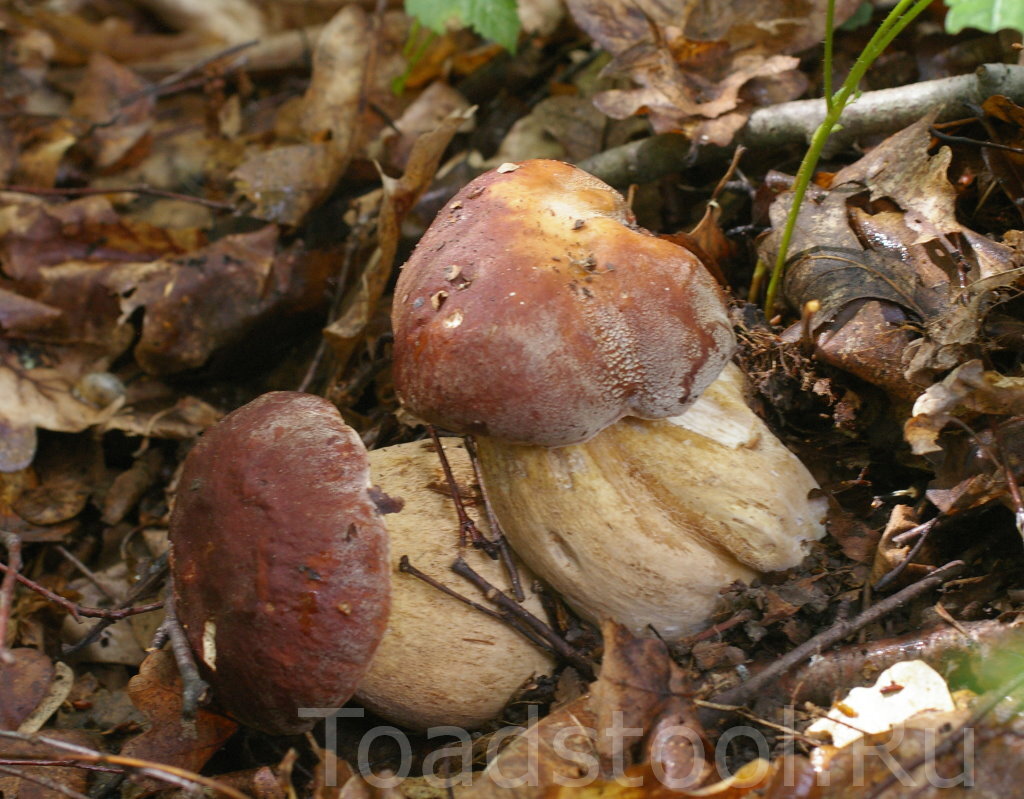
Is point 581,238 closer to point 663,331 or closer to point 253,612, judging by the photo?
point 663,331

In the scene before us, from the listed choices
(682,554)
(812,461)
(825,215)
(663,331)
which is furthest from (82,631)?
(825,215)

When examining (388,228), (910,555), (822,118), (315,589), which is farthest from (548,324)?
(822,118)

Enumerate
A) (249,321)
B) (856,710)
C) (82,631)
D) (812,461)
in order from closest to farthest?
(856,710) < (812,461) < (82,631) < (249,321)

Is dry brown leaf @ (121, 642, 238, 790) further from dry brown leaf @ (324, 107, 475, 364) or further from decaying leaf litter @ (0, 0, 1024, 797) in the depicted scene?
dry brown leaf @ (324, 107, 475, 364)

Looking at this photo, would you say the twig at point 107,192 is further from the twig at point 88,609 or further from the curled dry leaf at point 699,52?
the twig at point 88,609

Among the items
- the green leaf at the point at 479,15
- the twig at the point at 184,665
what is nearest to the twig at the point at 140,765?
the twig at the point at 184,665
